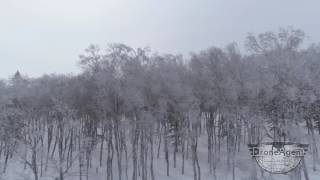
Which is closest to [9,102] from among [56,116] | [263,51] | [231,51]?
[56,116]

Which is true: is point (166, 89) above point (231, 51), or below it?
below

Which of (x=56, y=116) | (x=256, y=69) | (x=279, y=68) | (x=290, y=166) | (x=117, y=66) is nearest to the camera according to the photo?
(x=290, y=166)

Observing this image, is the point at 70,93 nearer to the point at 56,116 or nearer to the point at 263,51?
the point at 56,116

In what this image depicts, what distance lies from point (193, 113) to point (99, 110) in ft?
32.4

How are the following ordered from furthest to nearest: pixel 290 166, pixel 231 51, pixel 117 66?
pixel 231 51 < pixel 117 66 < pixel 290 166

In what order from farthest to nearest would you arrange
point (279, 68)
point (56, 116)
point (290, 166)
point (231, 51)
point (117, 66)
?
point (56, 116) < point (231, 51) < point (117, 66) < point (279, 68) < point (290, 166)

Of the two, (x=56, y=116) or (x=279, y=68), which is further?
(x=56, y=116)

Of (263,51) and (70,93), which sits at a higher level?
(263,51)

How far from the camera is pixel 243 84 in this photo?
4888cm

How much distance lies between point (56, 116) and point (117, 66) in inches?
467

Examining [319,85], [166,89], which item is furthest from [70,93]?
[319,85]

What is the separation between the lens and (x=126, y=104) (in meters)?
48.7

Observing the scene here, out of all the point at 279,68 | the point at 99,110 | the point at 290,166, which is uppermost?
the point at 279,68

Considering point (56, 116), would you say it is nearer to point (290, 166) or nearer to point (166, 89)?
point (166, 89)
